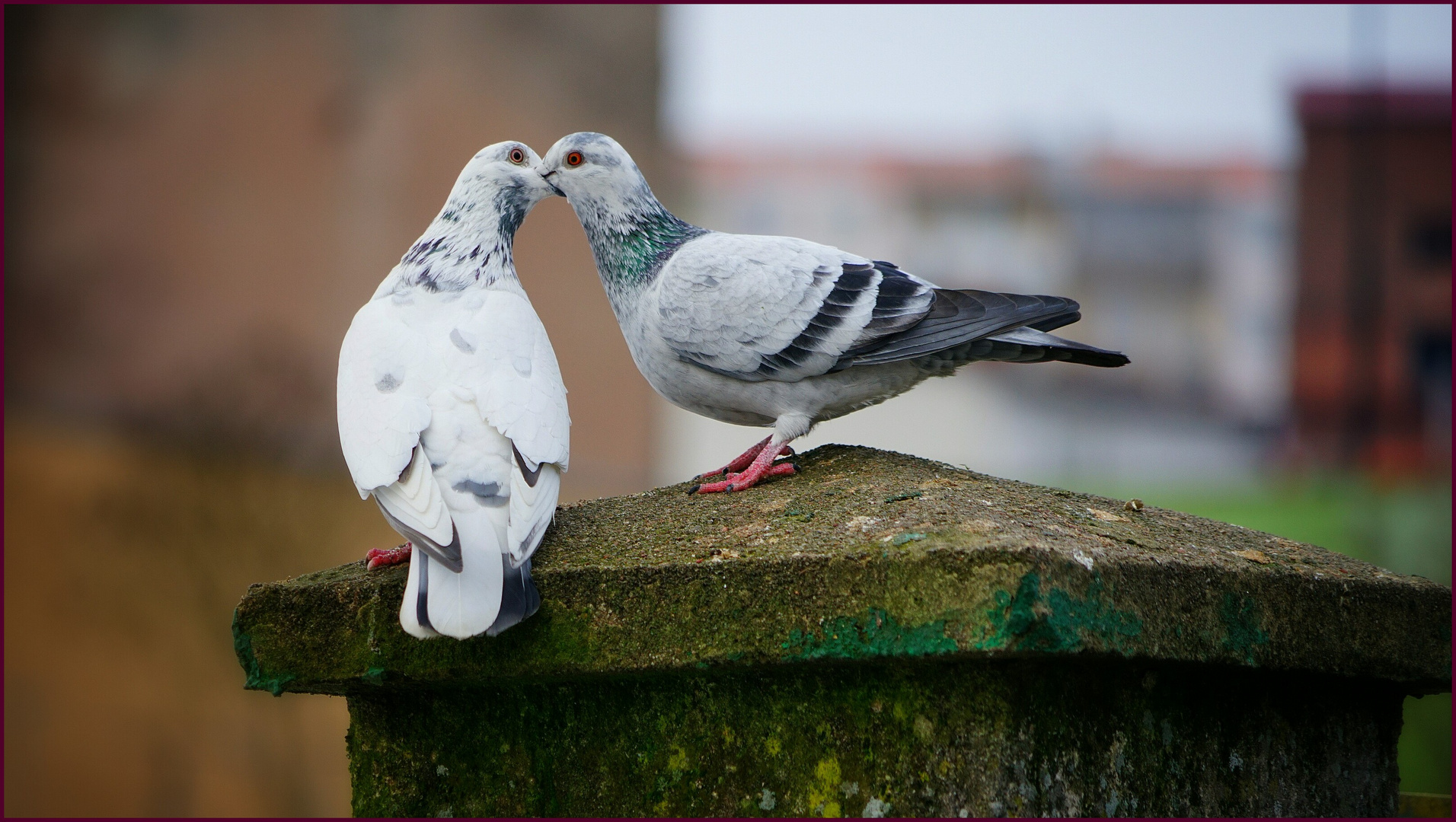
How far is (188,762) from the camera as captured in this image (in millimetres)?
10195

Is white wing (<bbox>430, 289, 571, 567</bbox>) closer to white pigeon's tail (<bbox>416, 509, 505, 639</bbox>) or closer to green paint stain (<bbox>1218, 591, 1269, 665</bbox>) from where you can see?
white pigeon's tail (<bbox>416, 509, 505, 639</bbox>)

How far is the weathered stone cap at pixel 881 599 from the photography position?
2.28 metres

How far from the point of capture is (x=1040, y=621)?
220cm

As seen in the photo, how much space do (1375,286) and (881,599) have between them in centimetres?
Result: 1441

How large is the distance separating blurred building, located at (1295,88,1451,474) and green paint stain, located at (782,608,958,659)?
1346 cm

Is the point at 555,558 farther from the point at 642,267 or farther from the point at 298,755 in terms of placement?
the point at 298,755

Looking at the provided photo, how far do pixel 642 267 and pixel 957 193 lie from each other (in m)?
17.5

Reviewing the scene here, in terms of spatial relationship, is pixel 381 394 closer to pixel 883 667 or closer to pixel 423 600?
pixel 423 600

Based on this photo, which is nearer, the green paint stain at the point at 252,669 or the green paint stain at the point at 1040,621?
the green paint stain at the point at 1040,621

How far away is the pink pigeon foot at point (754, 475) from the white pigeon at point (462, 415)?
54 cm

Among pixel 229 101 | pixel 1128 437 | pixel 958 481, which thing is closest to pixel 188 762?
pixel 229 101

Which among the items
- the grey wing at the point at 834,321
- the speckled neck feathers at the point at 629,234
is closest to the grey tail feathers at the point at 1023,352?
the grey wing at the point at 834,321

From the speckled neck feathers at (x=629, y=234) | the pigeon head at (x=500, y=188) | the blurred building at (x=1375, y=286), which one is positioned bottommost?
the blurred building at (x=1375, y=286)

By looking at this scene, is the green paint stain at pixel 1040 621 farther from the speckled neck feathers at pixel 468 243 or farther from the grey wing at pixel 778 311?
the speckled neck feathers at pixel 468 243
